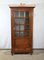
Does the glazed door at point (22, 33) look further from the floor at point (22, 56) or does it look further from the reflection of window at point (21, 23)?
the floor at point (22, 56)

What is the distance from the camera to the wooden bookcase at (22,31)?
3.94 metres

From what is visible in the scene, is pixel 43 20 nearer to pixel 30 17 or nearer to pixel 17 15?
pixel 30 17

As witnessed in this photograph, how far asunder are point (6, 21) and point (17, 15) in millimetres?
657

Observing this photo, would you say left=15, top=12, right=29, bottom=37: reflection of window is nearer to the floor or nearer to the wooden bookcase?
the wooden bookcase

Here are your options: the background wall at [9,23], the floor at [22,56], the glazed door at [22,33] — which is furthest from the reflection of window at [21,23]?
the floor at [22,56]

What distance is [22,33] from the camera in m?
4.03

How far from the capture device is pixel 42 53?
416 cm

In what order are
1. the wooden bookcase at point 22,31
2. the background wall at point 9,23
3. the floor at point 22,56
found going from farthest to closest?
the background wall at point 9,23
the wooden bookcase at point 22,31
the floor at point 22,56

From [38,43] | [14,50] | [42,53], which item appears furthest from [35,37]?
[14,50]

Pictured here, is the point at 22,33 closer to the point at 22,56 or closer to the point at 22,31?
Answer: the point at 22,31

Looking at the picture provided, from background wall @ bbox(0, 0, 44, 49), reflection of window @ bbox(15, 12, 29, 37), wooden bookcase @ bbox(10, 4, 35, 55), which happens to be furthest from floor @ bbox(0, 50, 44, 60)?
reflection of window @ bbox(15, 12, 29, 37)

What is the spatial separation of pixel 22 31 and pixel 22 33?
0.07m

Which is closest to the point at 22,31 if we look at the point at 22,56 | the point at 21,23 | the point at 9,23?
the point at 21,23

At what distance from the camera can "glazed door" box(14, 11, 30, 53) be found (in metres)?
3.97
